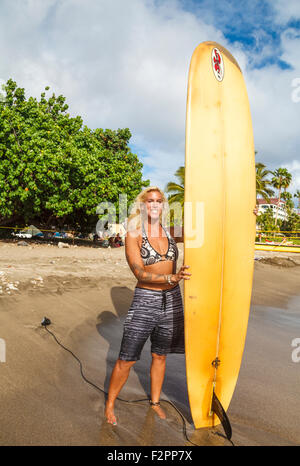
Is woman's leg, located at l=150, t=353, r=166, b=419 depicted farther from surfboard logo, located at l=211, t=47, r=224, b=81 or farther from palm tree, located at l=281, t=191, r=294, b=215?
palm tree, located at l=281, t=191, r=294, b=215

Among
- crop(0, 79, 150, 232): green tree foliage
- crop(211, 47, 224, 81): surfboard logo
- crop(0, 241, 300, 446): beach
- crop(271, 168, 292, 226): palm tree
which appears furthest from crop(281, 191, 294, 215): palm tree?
crop(211, 47, 224, 81): surfboard logo

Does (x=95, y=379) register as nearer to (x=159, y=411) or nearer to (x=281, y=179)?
(x=159, y=411)

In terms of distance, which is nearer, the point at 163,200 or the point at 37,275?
the point at 163,200

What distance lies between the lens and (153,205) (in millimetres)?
2174

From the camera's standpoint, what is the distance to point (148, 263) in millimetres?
2062

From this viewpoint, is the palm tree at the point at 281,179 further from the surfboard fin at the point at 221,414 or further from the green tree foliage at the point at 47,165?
the surfboard fin at the point at 221,414

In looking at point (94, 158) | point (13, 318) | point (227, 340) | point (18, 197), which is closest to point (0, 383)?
point (13, 318)

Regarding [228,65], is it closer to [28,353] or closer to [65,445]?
[65,445]

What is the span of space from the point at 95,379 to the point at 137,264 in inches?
60.0

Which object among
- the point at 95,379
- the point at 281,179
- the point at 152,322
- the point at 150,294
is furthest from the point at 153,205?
the point at 281,179

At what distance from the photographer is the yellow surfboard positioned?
2109 millimetres

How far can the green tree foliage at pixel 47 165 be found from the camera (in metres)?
12.6

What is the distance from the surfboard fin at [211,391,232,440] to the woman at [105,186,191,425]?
42cm

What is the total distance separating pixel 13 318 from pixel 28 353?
2.92ft
